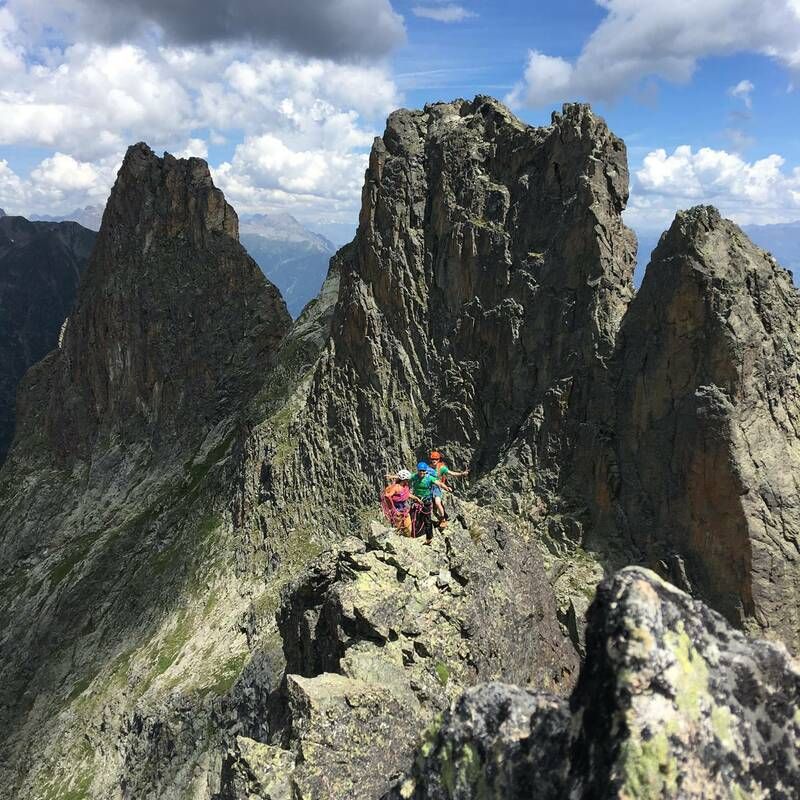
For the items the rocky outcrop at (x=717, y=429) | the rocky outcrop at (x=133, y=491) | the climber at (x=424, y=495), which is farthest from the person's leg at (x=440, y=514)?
the rocky outcrop at (x=133, y=491)

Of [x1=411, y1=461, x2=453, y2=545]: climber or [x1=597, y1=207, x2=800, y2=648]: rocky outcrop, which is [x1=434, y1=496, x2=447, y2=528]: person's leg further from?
[x1=597, y1=207, x2=800, y2=648]: rocky outcrop

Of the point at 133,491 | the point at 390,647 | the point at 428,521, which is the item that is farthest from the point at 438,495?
the point at 133,491

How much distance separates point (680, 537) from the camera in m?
41.3

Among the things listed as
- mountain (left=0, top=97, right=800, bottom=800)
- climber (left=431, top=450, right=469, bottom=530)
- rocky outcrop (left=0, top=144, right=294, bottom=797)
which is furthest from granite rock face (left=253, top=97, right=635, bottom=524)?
climber (left=431, top=450, right=469, bottom=530)

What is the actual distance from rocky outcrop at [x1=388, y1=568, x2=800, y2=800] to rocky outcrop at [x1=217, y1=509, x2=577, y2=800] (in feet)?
17.1

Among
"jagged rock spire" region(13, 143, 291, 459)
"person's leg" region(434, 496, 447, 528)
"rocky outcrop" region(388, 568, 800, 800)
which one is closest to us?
"rocky outcrop" region(388, 568, 800, 800)

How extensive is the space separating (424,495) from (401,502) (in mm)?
1550

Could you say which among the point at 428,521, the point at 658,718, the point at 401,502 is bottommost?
the point at 428,521

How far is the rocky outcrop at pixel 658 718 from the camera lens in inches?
276

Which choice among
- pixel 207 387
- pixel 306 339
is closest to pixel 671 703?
pixel 306 339

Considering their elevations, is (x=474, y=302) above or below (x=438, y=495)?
above

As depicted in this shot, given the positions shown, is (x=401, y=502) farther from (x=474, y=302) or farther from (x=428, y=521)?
(x=474, y=302)

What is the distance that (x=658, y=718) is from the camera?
7121 millimetres

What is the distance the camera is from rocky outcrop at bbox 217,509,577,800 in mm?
15141
